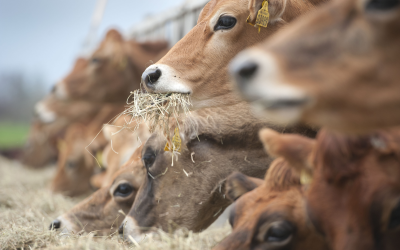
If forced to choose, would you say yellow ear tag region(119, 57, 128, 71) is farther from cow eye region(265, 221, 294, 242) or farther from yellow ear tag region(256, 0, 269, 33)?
cow eye region(265, 221, 294, 242)

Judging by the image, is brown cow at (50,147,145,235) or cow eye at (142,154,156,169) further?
brown cow at (50,147,145,235)

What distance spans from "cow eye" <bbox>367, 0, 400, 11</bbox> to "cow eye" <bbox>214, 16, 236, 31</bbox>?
1798 millimetres

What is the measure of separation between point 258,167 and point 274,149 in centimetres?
127

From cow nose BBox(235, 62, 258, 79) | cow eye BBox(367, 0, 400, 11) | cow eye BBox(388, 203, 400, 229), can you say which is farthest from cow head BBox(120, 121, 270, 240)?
cow eye BBox(367, 0, 400, 11)

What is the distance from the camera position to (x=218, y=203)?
330cm

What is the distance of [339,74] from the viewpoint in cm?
149

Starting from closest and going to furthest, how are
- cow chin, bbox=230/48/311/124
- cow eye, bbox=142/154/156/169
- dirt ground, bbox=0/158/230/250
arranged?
cow chin, bbox=230/48/311/124, dirt ground, bbox=0/158/230/250, cow eye, bbox=142/154/156/169

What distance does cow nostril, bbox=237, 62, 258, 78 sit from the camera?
152 cm

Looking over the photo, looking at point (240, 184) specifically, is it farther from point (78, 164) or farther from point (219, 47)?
point (78, 164)

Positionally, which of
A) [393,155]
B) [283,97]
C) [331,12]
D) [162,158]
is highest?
[331,12]

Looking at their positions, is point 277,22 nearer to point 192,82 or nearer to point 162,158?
point 192,82

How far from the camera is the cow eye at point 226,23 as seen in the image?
3.23m

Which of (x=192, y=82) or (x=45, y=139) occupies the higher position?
(x=192, y=82)

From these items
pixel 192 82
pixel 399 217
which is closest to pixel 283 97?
pixel 399 217
